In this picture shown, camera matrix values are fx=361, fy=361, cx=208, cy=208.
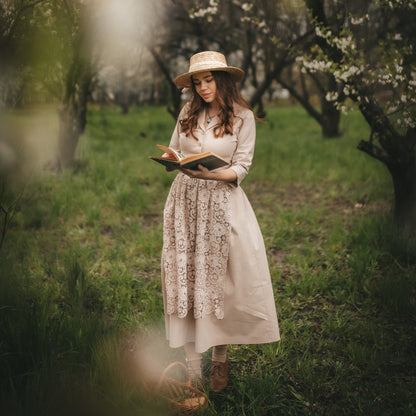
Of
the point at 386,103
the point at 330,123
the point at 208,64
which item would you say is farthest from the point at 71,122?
the point at 330,123

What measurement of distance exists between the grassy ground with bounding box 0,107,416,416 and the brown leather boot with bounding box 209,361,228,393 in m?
Answer: 0.07

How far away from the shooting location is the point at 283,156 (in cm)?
803

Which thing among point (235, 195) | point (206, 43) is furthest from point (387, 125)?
point (206, 43)

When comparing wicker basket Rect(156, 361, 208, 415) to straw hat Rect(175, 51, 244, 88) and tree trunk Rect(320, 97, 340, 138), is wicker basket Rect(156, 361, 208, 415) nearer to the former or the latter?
straw hat Rect(175, 51, 244, 88)

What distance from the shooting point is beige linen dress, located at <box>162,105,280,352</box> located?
2125 millimetres

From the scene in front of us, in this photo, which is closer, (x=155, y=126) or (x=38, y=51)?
(x=38, y=51)

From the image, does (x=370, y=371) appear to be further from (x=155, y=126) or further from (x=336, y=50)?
(x=155, y=126)

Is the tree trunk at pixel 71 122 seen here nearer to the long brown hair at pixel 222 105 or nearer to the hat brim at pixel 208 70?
the hat brim at pixel 208 70

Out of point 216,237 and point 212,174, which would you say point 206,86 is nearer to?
point 212,174

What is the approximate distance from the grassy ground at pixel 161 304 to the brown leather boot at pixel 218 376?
0.22ft

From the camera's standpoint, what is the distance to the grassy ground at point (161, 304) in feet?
7.01

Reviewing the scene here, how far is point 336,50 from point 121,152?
5.90 meters

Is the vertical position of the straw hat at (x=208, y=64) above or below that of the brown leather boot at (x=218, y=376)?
above

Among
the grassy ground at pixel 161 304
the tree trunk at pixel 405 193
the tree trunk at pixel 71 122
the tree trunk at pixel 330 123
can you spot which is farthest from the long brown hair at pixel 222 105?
the tree trunk at pixel 330 123
